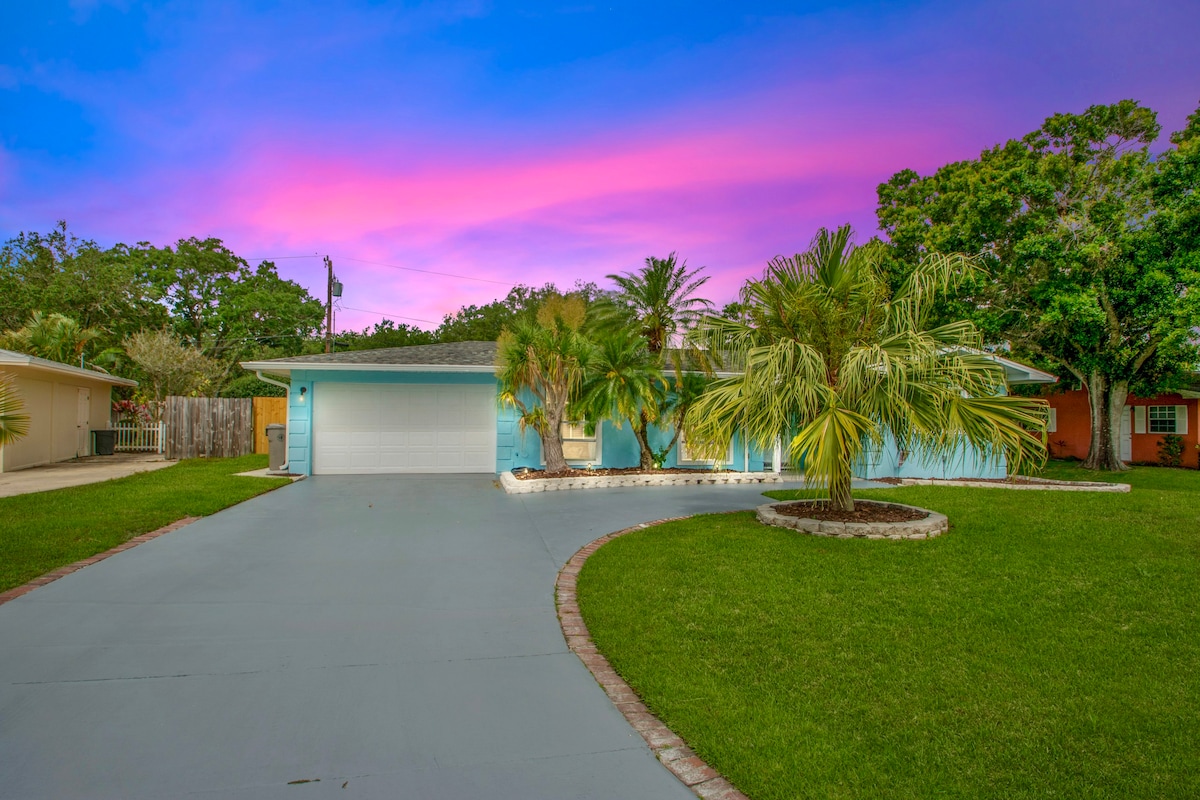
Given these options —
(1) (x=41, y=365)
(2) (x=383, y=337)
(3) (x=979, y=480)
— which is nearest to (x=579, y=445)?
(3) (x=979, y=480)

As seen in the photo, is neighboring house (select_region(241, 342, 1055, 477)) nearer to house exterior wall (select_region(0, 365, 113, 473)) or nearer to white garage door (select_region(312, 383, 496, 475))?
white garage door (select_region(312, 383, 496, 475))

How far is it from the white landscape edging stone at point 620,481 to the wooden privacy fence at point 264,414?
985 centimetres

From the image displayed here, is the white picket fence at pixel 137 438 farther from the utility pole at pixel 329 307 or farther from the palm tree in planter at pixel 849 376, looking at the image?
the palm tree in planter at pixel 849 376

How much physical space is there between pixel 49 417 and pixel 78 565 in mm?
13496

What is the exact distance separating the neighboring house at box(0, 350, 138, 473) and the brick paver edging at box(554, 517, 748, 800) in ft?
44.6

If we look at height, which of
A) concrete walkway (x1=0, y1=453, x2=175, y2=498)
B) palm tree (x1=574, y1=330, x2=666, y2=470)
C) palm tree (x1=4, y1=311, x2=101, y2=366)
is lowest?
concrete walkway (x1=0, y1=453, x2=175, y2=498)

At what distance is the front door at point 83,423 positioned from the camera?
17.4 metres

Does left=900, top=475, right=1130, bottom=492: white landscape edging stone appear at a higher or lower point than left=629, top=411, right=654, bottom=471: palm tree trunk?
lower

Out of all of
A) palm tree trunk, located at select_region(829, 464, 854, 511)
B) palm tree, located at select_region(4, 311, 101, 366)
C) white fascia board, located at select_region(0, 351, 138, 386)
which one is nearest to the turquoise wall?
palm tree trunk, located at select_region(829, 464, 854, 511)

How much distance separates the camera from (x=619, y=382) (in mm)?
11289

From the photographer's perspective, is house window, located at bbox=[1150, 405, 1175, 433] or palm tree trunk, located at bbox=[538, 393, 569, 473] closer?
palm tree trunk, located at bbox=[538, 393, 569, 473]

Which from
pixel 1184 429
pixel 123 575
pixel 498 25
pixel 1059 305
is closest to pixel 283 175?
pixel 498 25

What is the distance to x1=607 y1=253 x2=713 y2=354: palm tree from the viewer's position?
39.5 feet

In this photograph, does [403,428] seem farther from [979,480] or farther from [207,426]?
[979,480]
